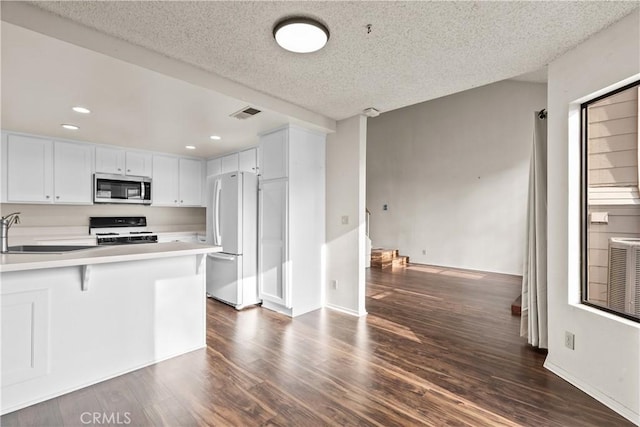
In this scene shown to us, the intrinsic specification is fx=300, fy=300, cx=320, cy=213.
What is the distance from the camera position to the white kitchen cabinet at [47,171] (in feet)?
12.9

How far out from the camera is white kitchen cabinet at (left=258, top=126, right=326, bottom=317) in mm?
3666

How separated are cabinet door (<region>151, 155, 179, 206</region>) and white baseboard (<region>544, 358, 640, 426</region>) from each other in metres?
5.59

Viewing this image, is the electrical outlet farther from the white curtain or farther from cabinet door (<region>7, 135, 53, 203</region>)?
cabinet door (<region>7, 135, 53, 203</region>)

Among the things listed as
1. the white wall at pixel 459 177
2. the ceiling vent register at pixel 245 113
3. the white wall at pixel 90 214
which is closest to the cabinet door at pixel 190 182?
the white wall at pixel 90 214

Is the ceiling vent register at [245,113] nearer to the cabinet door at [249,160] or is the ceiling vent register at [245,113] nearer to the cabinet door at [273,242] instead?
the cabinet door at [273,242]

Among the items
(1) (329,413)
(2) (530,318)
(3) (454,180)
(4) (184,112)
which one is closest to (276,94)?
(4) (184,112)

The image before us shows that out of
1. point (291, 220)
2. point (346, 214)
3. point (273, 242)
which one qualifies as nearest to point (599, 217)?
point (346, 214)

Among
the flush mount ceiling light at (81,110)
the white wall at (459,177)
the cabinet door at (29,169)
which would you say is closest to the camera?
the flush mount ceiling light at (81,110)

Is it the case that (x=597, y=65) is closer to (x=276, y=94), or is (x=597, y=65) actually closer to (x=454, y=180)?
(x=276, y=94)

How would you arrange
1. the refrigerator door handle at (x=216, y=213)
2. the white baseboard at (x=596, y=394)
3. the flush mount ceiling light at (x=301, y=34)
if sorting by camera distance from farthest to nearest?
the refrigerator door handle at (x=216, y=213), the flush mount ceiling light at (x=301, y=34), the white baseboard at (x=596, y=394)

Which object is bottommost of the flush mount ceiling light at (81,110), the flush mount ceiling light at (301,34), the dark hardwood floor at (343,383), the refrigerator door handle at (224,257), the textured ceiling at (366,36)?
the dark hardwood floor at (343,383)

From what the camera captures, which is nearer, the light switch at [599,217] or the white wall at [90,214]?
the light switch at [599,217]

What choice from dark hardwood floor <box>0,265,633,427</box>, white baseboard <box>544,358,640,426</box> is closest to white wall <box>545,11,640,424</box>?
white baseboard <box>544,358,640,426</box>

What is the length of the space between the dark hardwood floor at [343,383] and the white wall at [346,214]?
0.41 meters
